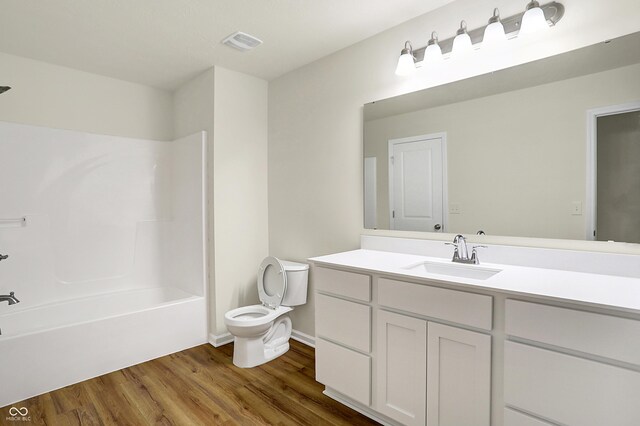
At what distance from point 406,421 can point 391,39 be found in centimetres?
229

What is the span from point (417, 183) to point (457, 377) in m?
1.14

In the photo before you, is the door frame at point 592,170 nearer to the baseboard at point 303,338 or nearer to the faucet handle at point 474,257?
the faucet handle at point 474,257

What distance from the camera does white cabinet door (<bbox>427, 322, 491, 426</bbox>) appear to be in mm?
1452

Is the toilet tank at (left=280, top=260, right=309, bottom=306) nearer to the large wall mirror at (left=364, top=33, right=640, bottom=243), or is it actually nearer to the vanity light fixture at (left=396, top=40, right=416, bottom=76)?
the large wall mirror at (left=364, top=33, right=640, bottom=243)

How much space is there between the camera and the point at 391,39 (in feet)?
7.67

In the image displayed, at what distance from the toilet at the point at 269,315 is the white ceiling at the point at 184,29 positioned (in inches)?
66.5

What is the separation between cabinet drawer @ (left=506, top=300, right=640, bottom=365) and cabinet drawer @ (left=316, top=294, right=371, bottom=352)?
28.3 inches

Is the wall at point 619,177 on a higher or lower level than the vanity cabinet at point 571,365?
higher

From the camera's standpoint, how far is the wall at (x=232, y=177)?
3.00 meters

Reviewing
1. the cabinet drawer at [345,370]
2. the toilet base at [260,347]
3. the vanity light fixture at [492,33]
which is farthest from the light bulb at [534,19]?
the toilet base at [260,347]

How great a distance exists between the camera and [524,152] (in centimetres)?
180

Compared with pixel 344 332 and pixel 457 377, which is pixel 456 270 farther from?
pixel 344 332

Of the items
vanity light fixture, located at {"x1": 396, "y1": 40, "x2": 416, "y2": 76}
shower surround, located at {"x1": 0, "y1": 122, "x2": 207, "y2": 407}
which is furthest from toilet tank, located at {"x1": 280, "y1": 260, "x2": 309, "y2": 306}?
vanity light fixture, located at {"x1": 396, "y1": 40, "x2": 416, "y2": 76}

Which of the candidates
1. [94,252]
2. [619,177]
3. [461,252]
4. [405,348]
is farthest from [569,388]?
[94,252]
